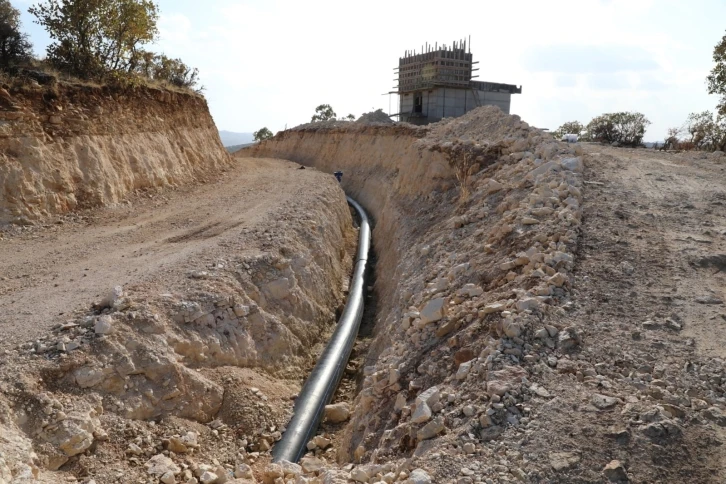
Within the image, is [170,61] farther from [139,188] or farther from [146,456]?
[146,456]

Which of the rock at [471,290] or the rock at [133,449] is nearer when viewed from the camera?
the rock at [133,449]

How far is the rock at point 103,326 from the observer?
6953 millimetres

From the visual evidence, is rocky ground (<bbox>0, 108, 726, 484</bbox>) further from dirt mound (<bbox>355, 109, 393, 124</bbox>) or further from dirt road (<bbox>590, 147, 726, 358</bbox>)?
dirt mound (<bbox>355, 109, 393, 124</bbox>)

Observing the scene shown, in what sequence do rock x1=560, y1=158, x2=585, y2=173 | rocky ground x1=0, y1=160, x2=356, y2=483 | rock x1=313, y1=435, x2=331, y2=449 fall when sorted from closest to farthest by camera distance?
rocky ground x1=0, y1=160, x2=356, y2=483 < rock x1=313, y1=435, x2=331, y2=449 < rock x1=560, y1=158, x2=585, y2=173

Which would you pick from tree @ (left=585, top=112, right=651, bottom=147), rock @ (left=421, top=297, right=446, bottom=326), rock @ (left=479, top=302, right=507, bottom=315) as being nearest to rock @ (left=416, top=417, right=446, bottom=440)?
rock @ (left=479, top=302, right=507, bottom=315)

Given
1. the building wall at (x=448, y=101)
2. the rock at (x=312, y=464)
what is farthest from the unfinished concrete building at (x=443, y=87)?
the rock at (x=312, y=464)

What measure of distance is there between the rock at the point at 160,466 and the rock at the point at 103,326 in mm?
1778

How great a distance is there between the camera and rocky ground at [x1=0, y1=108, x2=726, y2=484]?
15.6 feet

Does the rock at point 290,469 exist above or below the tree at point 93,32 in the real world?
below

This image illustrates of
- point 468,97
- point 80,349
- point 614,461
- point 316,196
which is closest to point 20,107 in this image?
point 316,196

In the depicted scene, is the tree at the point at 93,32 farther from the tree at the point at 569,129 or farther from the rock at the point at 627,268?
the tree at the point at 569,129

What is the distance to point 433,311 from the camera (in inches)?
292

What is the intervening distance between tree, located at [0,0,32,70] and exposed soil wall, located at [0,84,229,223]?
4.25 feet

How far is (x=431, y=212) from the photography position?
13609mm
